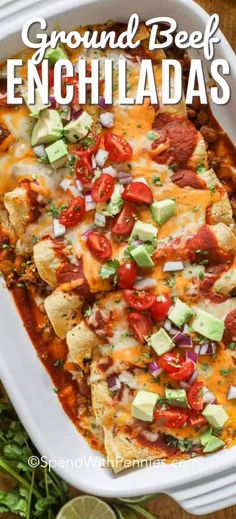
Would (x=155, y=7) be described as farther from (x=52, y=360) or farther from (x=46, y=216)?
(x=52, y=360)

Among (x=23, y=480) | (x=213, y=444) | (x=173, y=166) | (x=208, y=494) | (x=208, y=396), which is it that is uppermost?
(x=173, y=166)

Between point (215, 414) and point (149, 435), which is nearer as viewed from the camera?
point (215, 414)

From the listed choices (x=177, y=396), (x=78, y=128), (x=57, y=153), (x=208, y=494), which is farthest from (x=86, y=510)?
(x=78, y=128)

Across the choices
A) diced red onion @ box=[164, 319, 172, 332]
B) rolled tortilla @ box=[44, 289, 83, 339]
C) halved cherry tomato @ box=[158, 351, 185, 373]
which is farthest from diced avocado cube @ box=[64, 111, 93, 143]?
halved cherry tomato @ box=[158, 351, 185, 373]

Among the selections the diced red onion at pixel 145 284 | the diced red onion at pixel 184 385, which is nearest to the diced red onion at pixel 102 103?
the diced red onion at pixel 145 284

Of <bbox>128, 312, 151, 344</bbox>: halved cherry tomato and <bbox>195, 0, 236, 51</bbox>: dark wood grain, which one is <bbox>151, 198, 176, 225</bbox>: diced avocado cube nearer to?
<bbox>128, 312, 151, 344</bbox>: halved cherry tomato

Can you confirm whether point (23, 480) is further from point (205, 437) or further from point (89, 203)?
point (89, 203)
